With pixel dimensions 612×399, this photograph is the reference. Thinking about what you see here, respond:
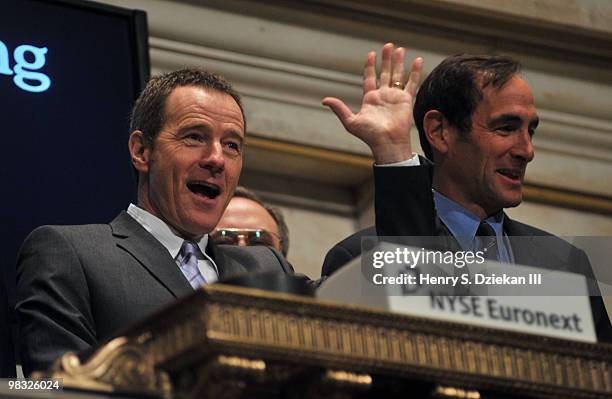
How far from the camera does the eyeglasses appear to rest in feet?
14.9

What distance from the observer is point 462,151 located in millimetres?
3701

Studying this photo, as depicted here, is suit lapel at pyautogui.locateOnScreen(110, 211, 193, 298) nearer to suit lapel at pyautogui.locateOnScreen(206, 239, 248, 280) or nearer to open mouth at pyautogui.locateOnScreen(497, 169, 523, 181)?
suit lapel at pyautogui.locateOnScreen(206, 239, 248, 280)

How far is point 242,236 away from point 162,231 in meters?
1.19

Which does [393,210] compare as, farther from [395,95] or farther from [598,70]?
[598,70]

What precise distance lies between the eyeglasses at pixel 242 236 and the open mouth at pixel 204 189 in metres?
1.02

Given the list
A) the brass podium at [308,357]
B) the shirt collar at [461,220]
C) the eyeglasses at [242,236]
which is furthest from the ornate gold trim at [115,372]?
the eyeglasses at [242,236]

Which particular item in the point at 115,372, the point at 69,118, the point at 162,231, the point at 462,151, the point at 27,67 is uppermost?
the point at 27,67

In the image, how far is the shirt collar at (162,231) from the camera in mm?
3375

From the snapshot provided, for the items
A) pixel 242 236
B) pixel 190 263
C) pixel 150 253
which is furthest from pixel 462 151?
pixel 242 236

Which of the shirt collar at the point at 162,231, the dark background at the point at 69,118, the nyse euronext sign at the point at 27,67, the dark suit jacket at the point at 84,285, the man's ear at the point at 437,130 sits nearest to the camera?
the dark suit jacket at the point at 84,285

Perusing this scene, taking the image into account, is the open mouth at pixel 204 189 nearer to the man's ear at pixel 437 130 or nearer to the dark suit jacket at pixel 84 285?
the dark suit jacket at pixel 84 285

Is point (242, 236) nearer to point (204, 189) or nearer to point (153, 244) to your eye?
point (204, 189)

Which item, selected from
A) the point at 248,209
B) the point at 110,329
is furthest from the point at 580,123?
the point at 110,329

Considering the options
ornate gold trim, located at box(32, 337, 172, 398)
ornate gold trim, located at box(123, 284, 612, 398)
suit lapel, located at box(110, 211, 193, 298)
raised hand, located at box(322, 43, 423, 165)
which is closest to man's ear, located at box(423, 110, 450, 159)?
raised hand, located at box(322, 43, 423, 165)
